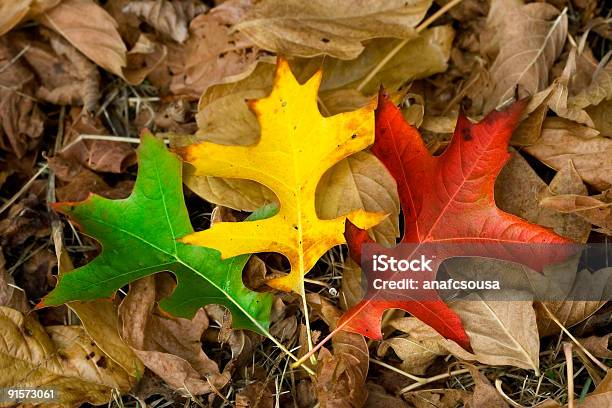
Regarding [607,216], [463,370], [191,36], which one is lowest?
[463,370]

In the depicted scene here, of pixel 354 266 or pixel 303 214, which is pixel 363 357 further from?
pixel 303 214

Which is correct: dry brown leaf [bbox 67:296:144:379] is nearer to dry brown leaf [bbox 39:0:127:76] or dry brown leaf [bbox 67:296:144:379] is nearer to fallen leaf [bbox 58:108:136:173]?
fallen leaf [bbox 58:108:136:173]

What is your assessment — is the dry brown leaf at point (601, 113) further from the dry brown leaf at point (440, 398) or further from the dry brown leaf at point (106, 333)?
the dry brown leaf at point (106, 333)

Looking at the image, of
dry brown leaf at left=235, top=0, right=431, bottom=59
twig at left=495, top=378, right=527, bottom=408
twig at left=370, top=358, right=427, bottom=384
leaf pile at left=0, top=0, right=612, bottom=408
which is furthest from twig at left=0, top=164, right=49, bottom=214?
twig at left=495, top=378, right=527, bottom=408

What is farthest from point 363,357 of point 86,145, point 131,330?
point 86,145

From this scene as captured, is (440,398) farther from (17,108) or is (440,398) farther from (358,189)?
(17,108)
